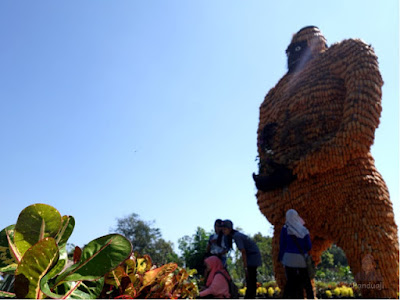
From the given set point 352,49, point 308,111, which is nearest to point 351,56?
point 352,49

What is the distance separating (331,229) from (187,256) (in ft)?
16.2

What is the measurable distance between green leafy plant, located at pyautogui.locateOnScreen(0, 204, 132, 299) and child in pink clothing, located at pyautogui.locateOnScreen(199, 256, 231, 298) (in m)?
2.10

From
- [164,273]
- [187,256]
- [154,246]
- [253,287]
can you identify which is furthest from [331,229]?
[154,246]

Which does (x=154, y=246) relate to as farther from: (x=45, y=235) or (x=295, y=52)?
(x=45, y=235)

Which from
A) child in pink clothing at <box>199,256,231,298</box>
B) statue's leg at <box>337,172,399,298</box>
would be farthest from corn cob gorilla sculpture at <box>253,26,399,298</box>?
child in pink clothing at <box>199,256,231,298</box>

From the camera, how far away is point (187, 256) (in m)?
7.89

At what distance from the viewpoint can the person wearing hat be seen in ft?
11.6

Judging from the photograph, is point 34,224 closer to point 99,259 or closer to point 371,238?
point 99,259

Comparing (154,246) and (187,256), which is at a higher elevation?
(154,246)

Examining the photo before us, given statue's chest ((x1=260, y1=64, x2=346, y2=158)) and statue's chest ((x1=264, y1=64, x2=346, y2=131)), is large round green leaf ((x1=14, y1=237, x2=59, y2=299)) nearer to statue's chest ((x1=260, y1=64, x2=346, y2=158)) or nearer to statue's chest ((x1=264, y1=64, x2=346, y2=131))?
statue's chest ((x1=260, y1=64, x2=346, y2=158))

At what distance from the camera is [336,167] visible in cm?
354

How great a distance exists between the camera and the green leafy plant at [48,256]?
421mm

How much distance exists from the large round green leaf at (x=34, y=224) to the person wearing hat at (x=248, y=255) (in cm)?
331

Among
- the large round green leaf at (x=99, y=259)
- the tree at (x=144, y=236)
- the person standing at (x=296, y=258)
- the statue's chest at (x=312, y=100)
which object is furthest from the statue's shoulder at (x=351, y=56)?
the tree at (x=144, y=236)
